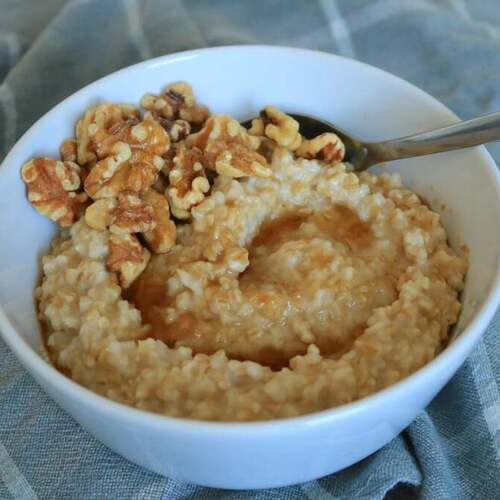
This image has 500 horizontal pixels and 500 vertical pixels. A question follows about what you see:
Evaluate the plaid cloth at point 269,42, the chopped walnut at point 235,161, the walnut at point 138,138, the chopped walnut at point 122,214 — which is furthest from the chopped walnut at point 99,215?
the plaid cloth at point 269,42

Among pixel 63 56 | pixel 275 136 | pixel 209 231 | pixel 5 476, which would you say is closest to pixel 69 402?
pixel 5 476

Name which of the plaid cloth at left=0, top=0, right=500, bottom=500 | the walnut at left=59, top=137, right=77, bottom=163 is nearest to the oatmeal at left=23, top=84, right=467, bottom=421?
the walnut at left=59, top=137, right=77, bottom=163

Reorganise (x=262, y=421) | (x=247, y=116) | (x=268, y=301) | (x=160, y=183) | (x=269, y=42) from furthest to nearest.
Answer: (x=269, y=42)
(x=247, y=116)
(x=160, y=183)
(x=268, y=301)
(x=262, y=421)

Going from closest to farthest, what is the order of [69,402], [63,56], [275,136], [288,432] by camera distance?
1. [288,432]
2. [69,402]
3. [275,136]
4. [63,56]

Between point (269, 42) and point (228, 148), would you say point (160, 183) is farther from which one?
point (269, 42)

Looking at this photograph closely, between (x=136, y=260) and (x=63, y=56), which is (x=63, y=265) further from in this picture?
(x=63, y=56)

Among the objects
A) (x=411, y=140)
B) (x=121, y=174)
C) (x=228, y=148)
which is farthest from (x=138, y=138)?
(x=411, y=140)

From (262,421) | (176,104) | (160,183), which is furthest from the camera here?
(176,104)

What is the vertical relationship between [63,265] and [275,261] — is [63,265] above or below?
above
